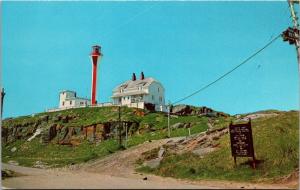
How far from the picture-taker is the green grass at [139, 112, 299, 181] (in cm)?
2072

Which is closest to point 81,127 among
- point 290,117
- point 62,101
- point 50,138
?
point 50,138

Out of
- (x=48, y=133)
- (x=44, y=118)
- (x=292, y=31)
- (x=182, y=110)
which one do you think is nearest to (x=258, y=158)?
(x=292, y=31)

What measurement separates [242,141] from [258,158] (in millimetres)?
1438

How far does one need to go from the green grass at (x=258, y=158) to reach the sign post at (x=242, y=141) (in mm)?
673

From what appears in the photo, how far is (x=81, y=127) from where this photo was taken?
6569 cm

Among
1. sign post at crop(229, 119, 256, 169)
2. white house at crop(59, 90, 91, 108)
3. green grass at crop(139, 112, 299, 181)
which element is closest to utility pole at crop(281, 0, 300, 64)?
sign post at crop(229, 119, 256, 169)

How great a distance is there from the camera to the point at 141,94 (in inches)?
3223

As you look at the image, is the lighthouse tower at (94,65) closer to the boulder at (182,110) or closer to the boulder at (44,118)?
the boulder at (44,118)

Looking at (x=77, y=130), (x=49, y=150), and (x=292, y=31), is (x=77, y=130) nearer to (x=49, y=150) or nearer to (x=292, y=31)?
(x=49, y=150)

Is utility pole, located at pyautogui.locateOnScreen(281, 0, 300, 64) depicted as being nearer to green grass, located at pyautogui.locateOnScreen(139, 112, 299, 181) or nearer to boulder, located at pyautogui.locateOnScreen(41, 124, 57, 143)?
green grass, located at pyautogui.locateOnScreen(139, 112, 299, 181)

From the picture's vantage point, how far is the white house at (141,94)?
262ft

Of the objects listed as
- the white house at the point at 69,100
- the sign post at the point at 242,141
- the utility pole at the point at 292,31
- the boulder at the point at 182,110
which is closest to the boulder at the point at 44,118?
the white house at the point at 69,100

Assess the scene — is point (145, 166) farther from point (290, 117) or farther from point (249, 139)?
point (290, 117)

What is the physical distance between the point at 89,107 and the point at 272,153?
205 ft
